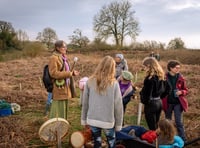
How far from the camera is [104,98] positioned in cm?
352

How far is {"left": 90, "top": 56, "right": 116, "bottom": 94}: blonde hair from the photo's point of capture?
3475 mm

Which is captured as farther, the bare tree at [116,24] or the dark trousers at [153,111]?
the bare tree at [116,24]

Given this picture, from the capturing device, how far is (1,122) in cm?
579

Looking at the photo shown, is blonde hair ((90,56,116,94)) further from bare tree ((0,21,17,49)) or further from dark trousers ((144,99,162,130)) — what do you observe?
bare tree ((0,21,17,49))

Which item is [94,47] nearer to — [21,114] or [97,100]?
[21,114]

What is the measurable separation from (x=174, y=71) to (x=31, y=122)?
3.34 m

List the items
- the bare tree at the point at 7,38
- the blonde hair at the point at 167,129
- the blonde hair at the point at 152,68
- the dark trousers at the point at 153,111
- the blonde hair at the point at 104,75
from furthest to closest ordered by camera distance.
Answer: the bare tree at the point at 7,38 < the dark trousers at the point at 153,111 < the blonde hair at the point at 152,68 < the blonde hair at the point at 167,129 < the blonde hair at the point at 104,75

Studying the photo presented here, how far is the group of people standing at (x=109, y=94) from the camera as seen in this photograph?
3523 mm

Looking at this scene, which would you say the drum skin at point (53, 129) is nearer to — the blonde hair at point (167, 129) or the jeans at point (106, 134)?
the jeans at point (106, 134)

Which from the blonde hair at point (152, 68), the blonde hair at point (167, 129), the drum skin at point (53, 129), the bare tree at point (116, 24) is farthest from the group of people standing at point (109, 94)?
the bare tree at point (116, 24)

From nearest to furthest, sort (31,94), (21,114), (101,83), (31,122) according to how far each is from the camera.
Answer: (101,83) → (31,122) → (21,114) → (31,94)

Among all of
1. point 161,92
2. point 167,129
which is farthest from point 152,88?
point 167,129

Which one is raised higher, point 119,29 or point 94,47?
point 119,29

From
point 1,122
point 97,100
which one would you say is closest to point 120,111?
point 97,100
